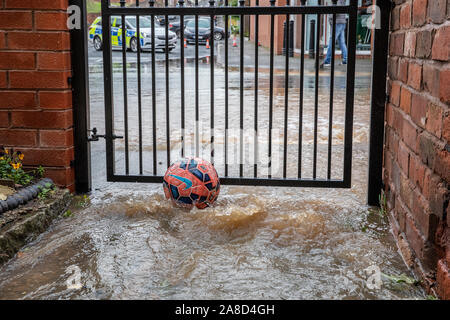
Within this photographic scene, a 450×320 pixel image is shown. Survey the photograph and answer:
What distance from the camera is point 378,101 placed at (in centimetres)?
343

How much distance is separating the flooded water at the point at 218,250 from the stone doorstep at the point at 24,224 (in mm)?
59

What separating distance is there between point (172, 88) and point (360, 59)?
37.6 ft

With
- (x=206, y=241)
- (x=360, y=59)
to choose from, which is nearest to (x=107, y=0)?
(x=206, y=241)

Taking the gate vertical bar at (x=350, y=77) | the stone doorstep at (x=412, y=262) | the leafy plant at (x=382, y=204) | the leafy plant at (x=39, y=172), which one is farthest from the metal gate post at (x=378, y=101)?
the leafy plant at (x=39, y=172)

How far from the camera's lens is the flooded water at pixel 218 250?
2279mm

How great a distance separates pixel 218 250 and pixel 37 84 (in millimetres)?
1737

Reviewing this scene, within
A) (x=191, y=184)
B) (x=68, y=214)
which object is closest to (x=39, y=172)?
(x=68, y=214)

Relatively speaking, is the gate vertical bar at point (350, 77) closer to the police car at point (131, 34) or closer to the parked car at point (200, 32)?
the police car at point (131, 34)

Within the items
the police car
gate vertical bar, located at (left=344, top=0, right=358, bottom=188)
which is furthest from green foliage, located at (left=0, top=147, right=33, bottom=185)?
the police car

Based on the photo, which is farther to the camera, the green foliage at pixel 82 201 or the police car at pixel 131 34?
the police car at pixel 131 34

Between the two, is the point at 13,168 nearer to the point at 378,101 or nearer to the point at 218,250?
the point at 218,250

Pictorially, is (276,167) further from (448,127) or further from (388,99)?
(448,127)

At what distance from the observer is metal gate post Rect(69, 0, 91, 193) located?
357cm

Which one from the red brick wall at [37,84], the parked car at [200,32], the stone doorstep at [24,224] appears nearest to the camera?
the stone doorstep at [24,224]
